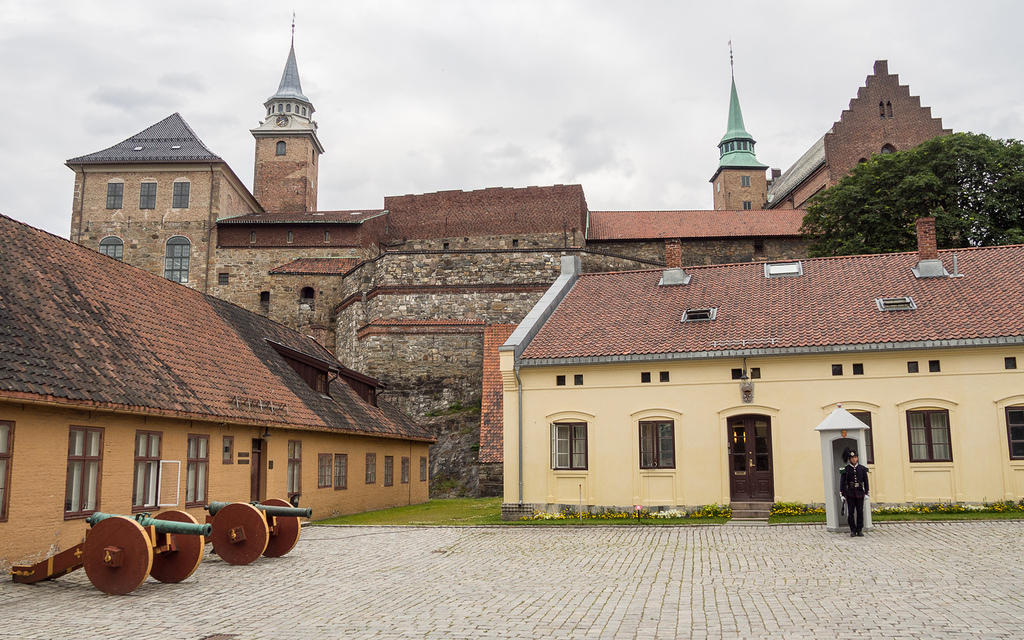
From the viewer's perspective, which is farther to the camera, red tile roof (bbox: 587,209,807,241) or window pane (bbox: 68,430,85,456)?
red tile roof (bbox: 587,209,807,241)

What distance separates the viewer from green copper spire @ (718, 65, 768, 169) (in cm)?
7994

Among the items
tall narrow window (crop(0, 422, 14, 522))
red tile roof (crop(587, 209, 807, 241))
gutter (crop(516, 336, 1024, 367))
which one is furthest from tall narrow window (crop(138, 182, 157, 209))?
tall narrow window (crop(0, 422, 14, 522))

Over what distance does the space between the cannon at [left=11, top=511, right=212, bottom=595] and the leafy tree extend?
33.9m

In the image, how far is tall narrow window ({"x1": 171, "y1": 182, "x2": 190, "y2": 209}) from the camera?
2100 inches

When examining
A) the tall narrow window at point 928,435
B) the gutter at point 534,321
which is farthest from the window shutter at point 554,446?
the tall narrow window at point 928,435

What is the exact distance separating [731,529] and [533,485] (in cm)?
530

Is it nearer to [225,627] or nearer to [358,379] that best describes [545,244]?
[358,379]

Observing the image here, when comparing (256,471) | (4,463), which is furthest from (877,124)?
(4,463)

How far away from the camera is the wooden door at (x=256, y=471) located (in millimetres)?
18203

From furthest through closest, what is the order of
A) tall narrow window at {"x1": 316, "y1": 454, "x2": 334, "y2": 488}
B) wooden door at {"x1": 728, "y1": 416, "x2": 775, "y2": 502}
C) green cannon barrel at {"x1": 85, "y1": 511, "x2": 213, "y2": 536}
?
tall narrow window at {"x1": 316, "y1": 454, "x2": 334, "y2": 488} → wooden door at {"x1": 728, "y1": 416, "x2": 775, "y2": 502} → green cannon barrel at {"x1": 85, "y1": 511, "x2": 213, "y2": 536}

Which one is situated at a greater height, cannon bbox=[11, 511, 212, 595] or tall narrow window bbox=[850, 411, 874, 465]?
tall narrow window bbox=[850, 411, 874, 465]

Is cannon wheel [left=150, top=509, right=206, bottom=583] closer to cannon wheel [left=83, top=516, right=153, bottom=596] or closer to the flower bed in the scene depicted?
cannon wheel [left=83, top=516, right=153, bottom=596]

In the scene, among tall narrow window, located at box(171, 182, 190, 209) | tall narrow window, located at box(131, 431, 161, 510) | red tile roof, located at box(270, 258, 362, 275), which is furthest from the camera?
tall narrow window, located at box(171, 182, 190, 209)

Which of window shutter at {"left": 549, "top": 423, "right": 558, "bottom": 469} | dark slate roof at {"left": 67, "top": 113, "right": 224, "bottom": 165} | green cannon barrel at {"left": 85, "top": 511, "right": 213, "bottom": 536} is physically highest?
dark slate roof at {"left": 67, "top": 113, "right": 224, "bottom": 165}
